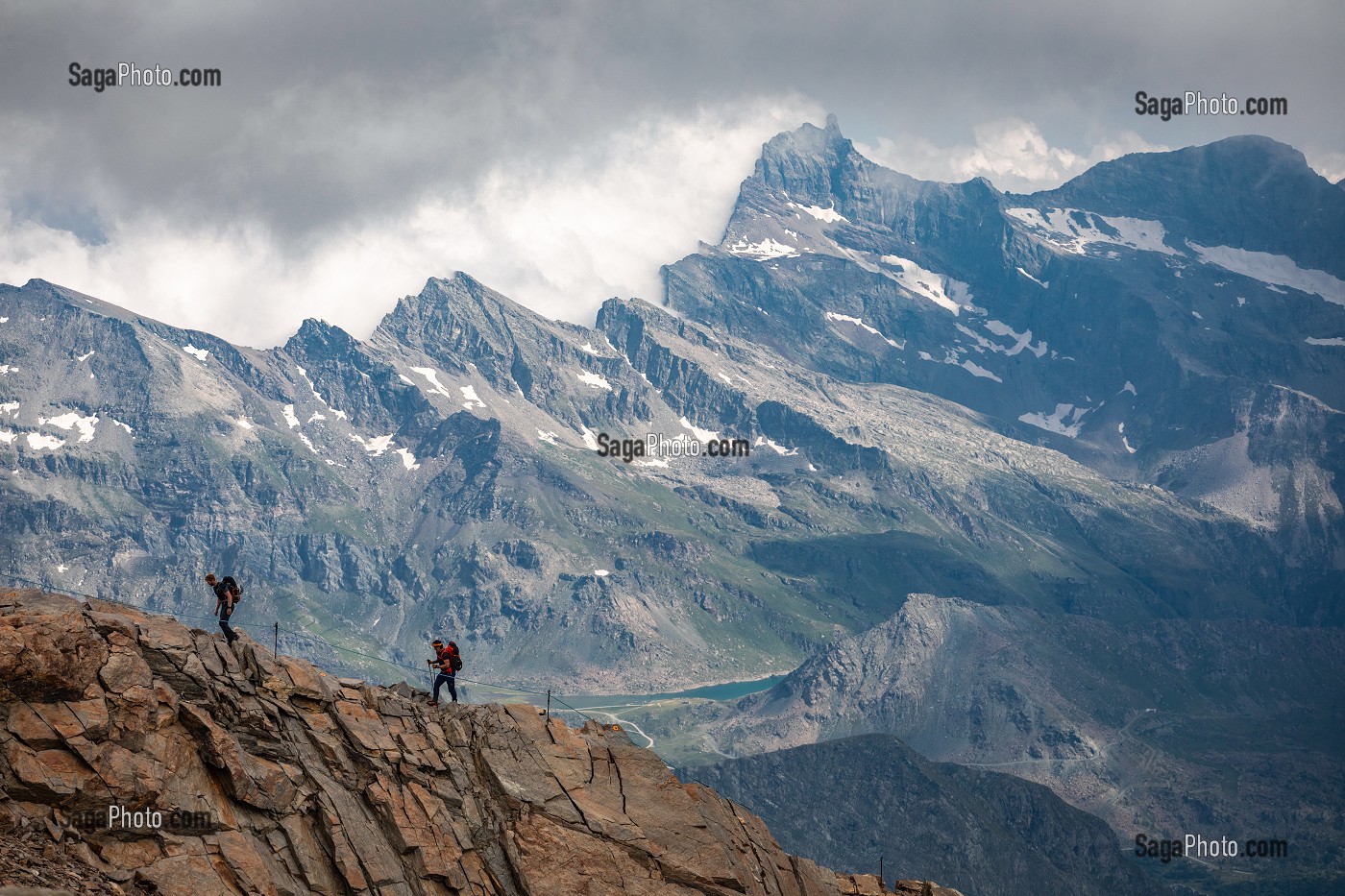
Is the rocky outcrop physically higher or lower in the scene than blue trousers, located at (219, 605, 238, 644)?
lower

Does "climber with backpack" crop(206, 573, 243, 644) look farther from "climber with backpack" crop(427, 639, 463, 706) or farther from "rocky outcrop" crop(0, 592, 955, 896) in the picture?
"climber with backpack" crop(427, 639, 463, 706)

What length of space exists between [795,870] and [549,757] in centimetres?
2037

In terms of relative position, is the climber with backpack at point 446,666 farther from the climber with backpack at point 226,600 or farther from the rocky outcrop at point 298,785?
the climber with backpack at point 226,600

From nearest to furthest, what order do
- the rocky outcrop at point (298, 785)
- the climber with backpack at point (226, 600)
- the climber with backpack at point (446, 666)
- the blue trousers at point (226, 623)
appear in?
the rocky outcrop at point (298, 785), the blue trousers at point (226, 623), the climber with backpack at point (226, 600), the climber with backpack at point (446, 666)

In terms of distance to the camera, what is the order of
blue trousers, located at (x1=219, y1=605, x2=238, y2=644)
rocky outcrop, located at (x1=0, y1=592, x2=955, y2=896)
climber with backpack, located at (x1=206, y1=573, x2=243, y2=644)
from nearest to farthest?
rocky outcrop, located at (x1=0, y1=592, x2=955, y2=896) < blue trousers, located at (x1=219, y1=605, x2=238, y2=644) < climber with backpack, located at (x1=206, y1=573, x2=243, y2=644)

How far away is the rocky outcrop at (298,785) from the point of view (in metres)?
75.6

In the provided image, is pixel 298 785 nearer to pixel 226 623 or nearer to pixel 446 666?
pixel 226 623

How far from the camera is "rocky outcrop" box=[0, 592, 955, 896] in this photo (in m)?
75.6

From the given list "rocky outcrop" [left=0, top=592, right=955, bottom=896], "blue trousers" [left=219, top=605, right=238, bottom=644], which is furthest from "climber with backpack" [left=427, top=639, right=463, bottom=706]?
"blue trousers" [left=219, top=605, right=238, bottom=644]

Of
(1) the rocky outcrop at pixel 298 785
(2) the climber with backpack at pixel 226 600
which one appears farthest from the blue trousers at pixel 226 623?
(1) the rocky outcrop at pixel 298 785

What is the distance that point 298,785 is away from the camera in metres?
83.1

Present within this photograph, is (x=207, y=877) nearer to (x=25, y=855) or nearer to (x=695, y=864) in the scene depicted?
(x=25, y=855)

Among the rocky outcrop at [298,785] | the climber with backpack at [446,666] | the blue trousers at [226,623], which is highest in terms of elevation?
the blue trousers at [226,623]

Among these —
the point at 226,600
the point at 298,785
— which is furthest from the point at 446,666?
the point at 298,785
